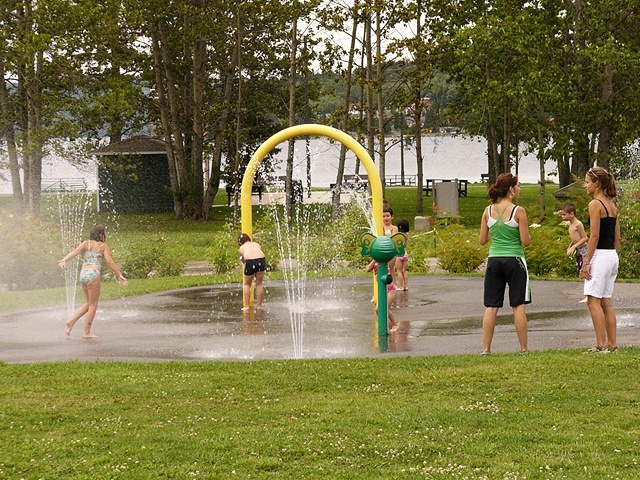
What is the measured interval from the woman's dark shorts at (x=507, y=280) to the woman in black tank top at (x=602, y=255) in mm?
598

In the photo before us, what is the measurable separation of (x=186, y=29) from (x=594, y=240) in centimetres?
3393

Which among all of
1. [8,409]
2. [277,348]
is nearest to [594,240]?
[277,348]

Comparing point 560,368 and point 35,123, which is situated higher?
point 35,123

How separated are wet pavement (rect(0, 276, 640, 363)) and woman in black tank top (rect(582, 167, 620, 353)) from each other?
911 mm

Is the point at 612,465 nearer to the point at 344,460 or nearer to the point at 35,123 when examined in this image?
the point at 344,460

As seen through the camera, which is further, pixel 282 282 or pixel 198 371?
pixel 282 282

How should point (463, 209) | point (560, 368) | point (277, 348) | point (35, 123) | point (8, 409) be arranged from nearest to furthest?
point (8, 409), point (560, 368), point (277, 348), point (35, 123), point (463, 209)

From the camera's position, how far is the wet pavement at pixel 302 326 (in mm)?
11305

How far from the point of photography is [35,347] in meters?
11.9

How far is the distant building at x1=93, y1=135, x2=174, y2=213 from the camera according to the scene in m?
48.7

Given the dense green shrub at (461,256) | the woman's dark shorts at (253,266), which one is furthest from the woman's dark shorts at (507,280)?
the dense green shrub at (461,256)

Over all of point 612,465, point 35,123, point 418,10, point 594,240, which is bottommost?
point 612,465

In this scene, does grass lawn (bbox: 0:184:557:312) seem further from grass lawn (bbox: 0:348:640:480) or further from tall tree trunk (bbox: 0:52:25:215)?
grass lawn (bbox: 0:348:640:480)

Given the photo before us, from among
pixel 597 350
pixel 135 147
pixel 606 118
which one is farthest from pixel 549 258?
pixel 135 147
